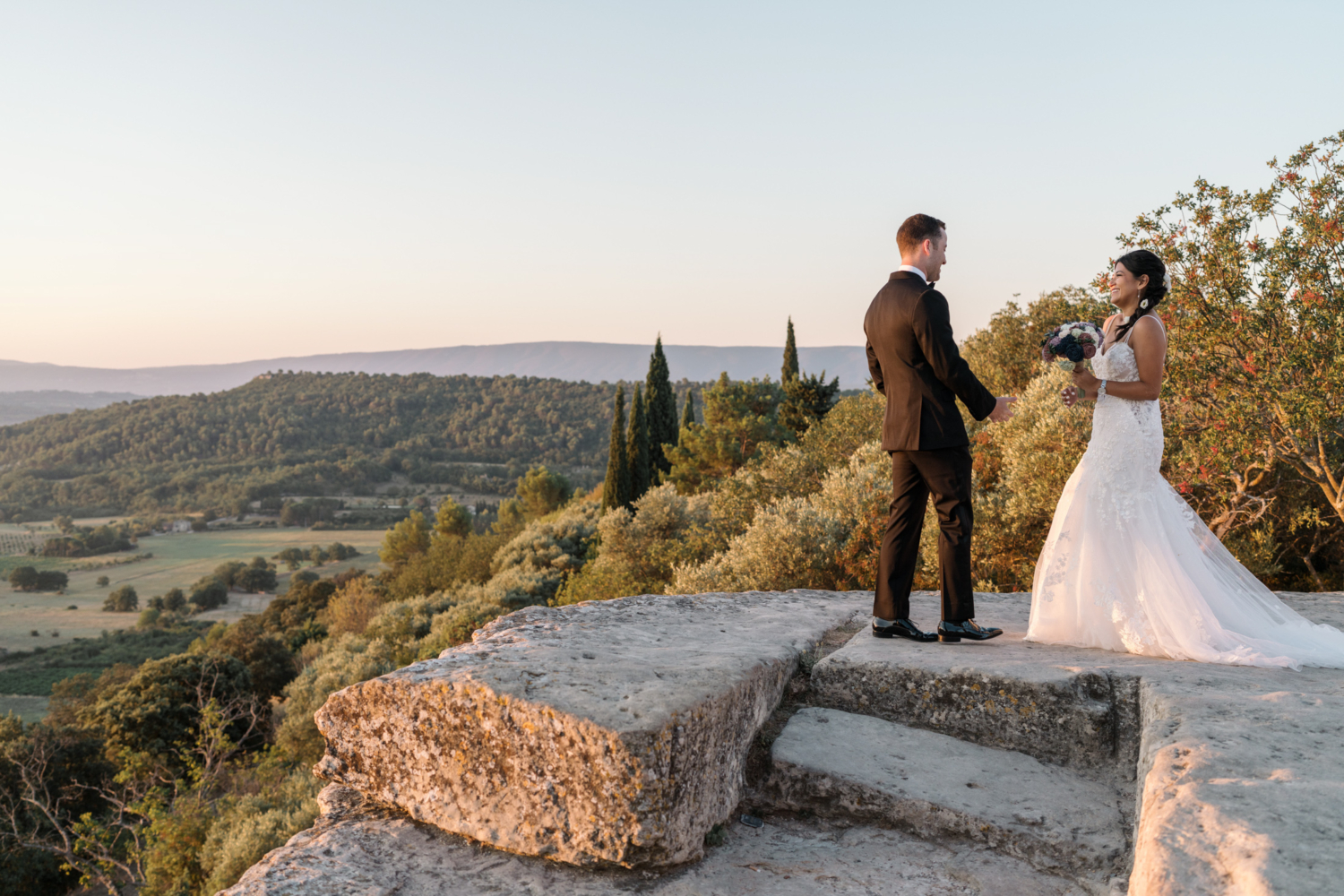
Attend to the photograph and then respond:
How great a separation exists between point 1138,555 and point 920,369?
1467mm

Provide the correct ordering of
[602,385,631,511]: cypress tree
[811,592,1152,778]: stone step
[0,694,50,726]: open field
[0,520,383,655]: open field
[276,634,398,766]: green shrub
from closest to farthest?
1. [811,592,1152,778]: stone step
2. [276,634,398,766]: green shrub
3. [602,385,631,511]: cypress tree
4. [0,694,50,726]: open field
5. [0,520,383,655]: open field

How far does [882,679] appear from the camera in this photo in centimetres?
338

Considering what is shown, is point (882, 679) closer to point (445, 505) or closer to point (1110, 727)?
point (1110, 727)

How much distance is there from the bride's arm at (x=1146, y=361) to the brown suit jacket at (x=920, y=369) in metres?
0.75

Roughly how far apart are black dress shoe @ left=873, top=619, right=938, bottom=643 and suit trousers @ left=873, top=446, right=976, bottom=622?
7 centimetres

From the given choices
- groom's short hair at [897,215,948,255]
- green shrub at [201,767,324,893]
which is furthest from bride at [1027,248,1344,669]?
green shrub at [201,767,324,893]

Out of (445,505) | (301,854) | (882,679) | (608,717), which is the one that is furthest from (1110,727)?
(445,505)

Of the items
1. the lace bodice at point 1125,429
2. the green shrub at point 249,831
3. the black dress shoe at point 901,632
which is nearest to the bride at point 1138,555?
the lace bodice at point 1125,429

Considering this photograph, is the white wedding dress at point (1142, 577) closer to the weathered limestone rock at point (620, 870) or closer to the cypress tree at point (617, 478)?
the weathered limestone rock at point (620, 870)

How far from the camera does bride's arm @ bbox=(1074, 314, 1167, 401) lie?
13.3ft

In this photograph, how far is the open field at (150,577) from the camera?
5534 centimetres

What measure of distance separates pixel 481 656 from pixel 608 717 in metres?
0.75

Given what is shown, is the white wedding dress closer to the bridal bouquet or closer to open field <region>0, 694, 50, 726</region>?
the bridal bouquet

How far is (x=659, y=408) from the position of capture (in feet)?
134
